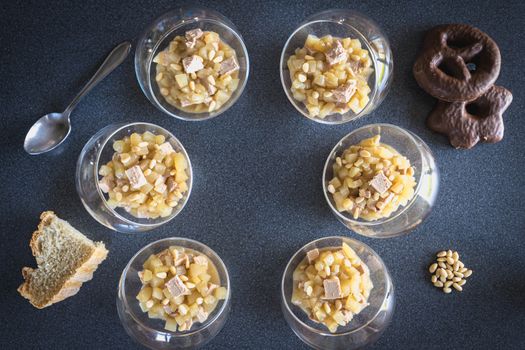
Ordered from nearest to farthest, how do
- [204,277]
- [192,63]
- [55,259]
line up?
[192,63] → [204,277] → [55,259]

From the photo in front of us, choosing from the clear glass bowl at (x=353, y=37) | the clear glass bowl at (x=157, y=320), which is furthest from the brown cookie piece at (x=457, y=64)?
the clear glass bowl at (x=157, y=320)

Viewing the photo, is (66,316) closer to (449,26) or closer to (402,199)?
(402,199)

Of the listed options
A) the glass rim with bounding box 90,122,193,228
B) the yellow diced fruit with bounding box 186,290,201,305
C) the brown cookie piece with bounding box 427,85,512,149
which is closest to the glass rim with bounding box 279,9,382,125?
the brown cookie piece with bounding box 427,85,512,149

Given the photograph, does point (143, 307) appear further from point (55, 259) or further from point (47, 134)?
point (47, 134)

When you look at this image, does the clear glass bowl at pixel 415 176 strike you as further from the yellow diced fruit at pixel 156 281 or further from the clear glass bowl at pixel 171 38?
the yellow diced fruit at pixel 156 281

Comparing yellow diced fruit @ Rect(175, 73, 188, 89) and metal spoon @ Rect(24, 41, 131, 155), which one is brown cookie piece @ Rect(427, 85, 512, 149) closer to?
yellow diced fruit @ Rect(175, 73, 188, 89)

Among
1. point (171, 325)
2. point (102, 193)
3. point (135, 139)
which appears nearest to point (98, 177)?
point (102, 193)
